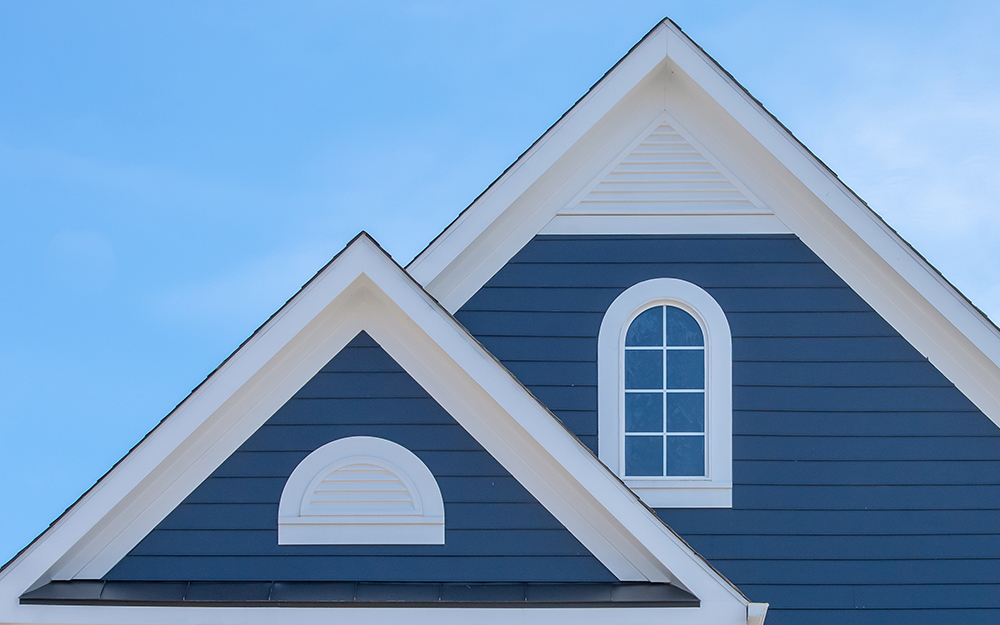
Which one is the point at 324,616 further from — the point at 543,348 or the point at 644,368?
the point at 644,368

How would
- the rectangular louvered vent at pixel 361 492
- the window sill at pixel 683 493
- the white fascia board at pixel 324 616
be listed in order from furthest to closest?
1. the window sill at pixel 683 493
2. the rectangular louvered vent at pixel 361 492
3. the white fascia board at pixel 324 616

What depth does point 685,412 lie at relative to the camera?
752 cm

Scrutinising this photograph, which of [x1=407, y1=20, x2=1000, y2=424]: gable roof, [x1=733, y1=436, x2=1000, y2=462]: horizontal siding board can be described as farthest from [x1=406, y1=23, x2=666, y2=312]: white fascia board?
[x1=733, y1=436, x2=1000, y2=462]: horizontal siding board

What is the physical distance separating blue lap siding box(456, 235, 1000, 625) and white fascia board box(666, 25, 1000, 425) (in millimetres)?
150

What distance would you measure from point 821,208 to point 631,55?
2.19 m

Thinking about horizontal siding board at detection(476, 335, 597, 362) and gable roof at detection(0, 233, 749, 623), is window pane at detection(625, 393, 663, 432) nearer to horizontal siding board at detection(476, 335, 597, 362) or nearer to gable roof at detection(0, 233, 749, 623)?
horizontal siding board at detection(476, 335, 597, 362)

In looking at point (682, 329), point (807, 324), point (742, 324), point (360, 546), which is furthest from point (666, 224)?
point (360, 546)

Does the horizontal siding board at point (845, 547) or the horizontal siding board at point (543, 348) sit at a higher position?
the horizontal siding board at point (543, 348)

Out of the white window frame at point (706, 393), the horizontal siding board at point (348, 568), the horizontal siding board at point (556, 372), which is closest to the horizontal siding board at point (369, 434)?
the horizontal siding board at point (348, 568)

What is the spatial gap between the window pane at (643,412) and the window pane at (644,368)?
0.10 metres

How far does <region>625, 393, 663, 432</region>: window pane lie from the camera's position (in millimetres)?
7527

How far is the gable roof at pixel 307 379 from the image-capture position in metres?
5.66

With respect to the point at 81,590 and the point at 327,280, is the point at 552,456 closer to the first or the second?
the point at 327,280

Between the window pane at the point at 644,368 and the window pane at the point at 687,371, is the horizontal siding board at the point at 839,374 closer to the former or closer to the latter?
the window pane at the point at 687,371
